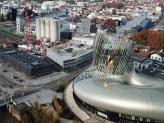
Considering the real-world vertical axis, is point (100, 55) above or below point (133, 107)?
above

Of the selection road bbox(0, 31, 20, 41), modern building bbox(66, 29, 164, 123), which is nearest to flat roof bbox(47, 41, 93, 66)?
road bbox(0, 31, 20, 41)

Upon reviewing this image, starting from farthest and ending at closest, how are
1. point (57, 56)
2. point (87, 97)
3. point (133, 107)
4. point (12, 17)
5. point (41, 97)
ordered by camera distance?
point (12, 17)
point (57, 56)
point (41, 97)
point (87, 97)
point (133, 107)

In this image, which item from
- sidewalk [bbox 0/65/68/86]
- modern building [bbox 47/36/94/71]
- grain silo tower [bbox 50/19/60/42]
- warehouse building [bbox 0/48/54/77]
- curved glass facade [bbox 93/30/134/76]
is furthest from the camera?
grain silo tower [bbox 50/19/60/42]

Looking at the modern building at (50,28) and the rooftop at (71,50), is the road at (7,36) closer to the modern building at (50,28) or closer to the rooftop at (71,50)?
the modern building at (50,28)

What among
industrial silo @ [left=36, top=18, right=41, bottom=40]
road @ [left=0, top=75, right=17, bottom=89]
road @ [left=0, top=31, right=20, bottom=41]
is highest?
industrial silo @ [left=36, top=18, right=41, bottom=40]

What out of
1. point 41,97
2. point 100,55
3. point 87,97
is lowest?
point 41,97

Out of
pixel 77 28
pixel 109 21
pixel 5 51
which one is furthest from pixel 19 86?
pixel 109 21

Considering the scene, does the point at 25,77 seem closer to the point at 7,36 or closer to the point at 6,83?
the point at 6,83

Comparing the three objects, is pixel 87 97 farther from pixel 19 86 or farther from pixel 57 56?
pixel 57 56

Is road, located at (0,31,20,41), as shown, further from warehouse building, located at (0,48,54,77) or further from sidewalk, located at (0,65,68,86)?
sidewalk, located at (0,65,68,86)
